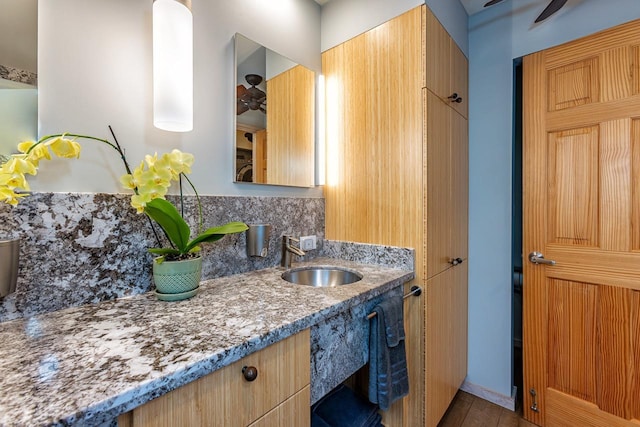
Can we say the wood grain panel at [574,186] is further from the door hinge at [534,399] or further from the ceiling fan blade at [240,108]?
the ceiling fan blade at [240,108]

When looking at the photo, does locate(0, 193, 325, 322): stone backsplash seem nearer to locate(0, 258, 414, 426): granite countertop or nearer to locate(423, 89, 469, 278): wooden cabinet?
locate(0, 258, 414, 426): granite countertop

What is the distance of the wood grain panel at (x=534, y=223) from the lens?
1.57m

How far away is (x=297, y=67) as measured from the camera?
1610 millimetres

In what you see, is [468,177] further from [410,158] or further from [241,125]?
[241,125]

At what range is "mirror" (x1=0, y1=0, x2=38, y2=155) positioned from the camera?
2.57 feet

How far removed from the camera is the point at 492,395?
1763mm

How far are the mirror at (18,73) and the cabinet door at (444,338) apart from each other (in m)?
1.60

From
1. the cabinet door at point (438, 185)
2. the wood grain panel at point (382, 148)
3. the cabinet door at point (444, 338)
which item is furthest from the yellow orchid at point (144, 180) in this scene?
the cabinet door at point (444, 338)

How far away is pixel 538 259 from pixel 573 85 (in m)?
0.94

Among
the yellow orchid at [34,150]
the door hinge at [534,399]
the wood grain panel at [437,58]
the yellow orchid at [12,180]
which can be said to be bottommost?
the door hinge at [534,399]

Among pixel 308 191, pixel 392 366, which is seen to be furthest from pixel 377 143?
pixel 392 366

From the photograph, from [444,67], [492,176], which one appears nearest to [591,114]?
[492,176]

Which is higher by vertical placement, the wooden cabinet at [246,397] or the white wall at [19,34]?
the white wall at [19,34]

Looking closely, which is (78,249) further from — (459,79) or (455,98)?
(459,79)
